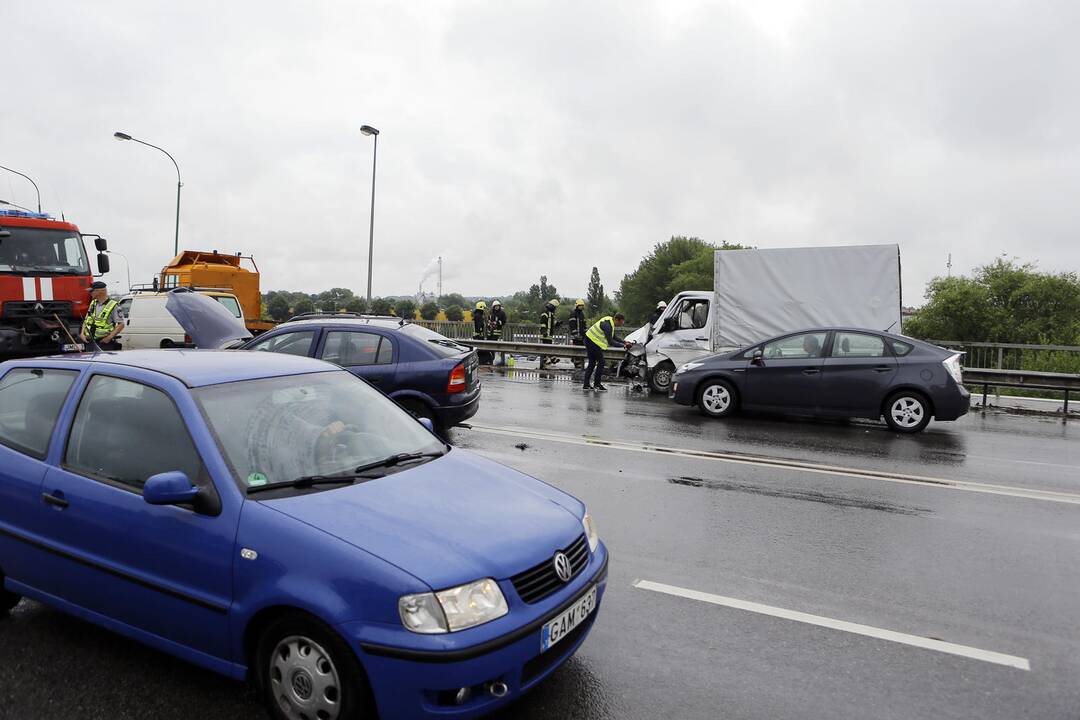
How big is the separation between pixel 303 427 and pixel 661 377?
12031 mm

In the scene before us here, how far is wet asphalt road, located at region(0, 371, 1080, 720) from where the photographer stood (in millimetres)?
3146

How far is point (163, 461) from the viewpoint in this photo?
3236mm

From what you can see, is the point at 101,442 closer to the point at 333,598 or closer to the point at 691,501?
the point at 333,598

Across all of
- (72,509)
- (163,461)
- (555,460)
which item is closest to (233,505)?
(163,461)

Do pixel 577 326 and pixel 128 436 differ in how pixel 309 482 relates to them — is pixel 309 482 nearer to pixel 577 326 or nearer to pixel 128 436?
pixel 128 436

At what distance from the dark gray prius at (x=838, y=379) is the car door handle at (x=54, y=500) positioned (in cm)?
957

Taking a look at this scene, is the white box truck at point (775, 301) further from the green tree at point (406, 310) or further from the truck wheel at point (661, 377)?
the green tree at point (406, 310)

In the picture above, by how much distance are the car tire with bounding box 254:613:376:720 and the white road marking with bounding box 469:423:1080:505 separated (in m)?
6.04

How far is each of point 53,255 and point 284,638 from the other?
15.4 m

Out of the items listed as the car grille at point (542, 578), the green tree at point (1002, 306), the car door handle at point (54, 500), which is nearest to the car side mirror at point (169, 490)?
the car door handle at point (54, 500)

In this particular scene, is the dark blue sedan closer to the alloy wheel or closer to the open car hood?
the open car hood

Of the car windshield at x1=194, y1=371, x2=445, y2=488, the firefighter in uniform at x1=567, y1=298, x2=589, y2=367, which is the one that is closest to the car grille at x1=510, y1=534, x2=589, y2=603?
the car windshield at x1=194, y1=371, x2=445, y2=488

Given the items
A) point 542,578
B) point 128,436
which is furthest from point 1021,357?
point 128,436

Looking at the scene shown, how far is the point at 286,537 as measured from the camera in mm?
2791
